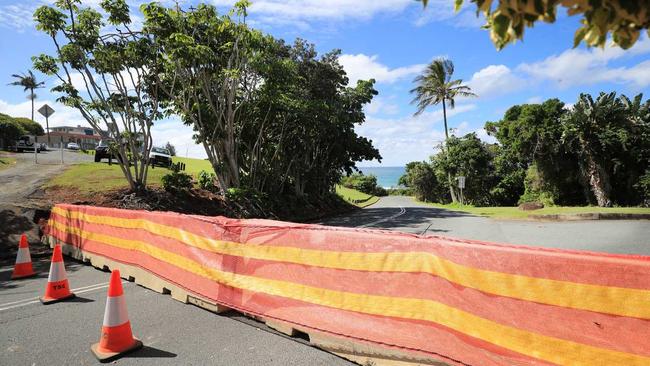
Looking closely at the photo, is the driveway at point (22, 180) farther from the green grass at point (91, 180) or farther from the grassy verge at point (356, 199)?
the grassy verge at point (356, 199)

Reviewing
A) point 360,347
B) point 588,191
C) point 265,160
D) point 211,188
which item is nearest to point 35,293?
point 360,347

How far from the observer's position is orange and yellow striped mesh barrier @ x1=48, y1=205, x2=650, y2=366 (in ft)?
8.68

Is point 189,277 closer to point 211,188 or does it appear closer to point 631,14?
point 631,14

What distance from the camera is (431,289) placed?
3.45 metres

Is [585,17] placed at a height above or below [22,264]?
above

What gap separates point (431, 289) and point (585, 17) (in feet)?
7.93

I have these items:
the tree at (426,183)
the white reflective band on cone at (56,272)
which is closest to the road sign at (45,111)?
the white reflective band on cone at (56,272)

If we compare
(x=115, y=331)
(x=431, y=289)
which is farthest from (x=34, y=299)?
(x=431, y=289)

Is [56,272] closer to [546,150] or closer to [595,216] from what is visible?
[595,216]

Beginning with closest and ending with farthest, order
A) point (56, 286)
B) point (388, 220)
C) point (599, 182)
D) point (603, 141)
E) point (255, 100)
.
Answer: point (56, 286), point (255, 100), point (388, 220), point (603, 141), point (599, 182)

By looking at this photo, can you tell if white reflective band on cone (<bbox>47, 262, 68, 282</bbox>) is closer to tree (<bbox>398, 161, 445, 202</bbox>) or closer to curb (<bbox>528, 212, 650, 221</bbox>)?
curb (<bbox>528, 212, 650, 221</bbox>)

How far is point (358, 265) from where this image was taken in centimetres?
395

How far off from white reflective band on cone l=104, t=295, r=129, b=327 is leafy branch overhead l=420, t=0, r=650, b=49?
4258 mm

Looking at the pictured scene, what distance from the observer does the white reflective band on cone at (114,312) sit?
4234 mm
